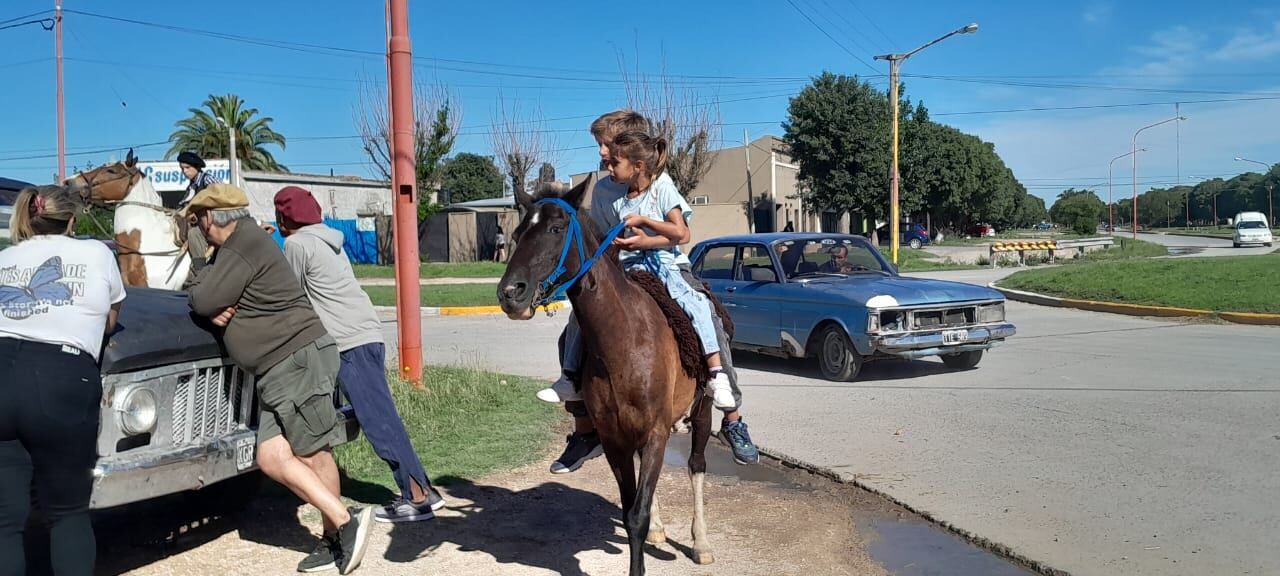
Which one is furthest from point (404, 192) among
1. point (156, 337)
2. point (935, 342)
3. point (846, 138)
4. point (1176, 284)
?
point (846, 138)

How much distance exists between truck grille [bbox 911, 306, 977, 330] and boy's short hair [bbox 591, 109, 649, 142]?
6077mm

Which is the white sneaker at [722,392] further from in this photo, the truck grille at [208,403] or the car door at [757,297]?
the car door at [757,297]

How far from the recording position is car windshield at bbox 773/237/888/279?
442 inches

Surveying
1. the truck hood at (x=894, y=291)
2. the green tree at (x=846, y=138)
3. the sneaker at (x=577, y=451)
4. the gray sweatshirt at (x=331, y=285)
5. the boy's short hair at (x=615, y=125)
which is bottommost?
the sneaker at (x=577, y=451)

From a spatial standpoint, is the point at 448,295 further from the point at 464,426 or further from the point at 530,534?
the point at 530,534

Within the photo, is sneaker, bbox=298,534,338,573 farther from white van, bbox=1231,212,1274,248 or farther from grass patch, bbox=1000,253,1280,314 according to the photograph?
white van, bbox=1231,212,1274,248

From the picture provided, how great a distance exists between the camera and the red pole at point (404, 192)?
28.4 feet

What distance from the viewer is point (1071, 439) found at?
7430mm

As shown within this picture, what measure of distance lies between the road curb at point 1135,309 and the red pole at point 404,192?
43.9ft

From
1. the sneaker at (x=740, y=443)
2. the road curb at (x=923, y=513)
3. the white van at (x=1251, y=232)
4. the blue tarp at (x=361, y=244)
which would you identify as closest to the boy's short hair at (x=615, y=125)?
the sneaker at (x=740, y=443)

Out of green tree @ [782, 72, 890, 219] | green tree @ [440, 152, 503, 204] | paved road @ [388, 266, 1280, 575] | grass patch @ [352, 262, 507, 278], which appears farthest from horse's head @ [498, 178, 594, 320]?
green tree @ [440, 152, 503, 204]

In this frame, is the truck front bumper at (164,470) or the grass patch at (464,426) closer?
the truck front bumper at (164,470)

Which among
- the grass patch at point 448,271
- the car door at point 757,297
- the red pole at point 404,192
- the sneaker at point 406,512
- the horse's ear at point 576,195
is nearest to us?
the horse's ear at point 576,195

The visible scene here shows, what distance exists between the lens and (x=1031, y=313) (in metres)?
18.0
